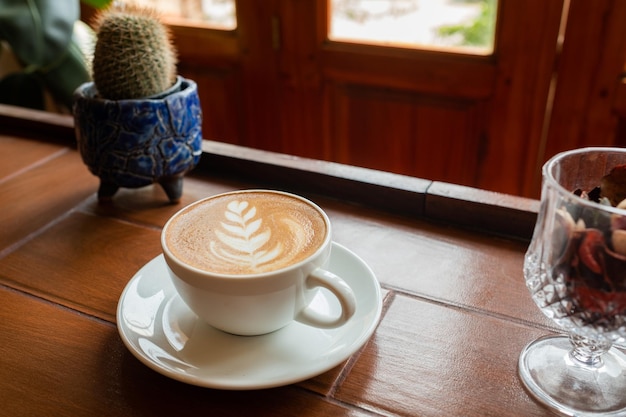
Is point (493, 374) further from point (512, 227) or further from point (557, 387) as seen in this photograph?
point (512, 227)

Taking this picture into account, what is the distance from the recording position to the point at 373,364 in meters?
0.48

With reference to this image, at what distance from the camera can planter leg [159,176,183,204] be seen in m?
0.73

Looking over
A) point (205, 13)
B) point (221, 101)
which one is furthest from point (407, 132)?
point (205, 13)

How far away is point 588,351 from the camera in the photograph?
0.46 meters

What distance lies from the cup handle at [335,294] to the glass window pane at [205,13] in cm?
133

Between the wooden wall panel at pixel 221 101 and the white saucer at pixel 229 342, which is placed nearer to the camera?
the white saucer at pixel 229 342

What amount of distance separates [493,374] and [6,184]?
2.20 feet

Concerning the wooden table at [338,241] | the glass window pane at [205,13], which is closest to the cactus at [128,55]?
the wooden table at [338,241]

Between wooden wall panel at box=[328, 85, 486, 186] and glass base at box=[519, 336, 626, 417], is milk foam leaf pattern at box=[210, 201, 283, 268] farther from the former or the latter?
wooden wall panel at box=[328, 85, 486, 186]

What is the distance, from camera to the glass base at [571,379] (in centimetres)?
43

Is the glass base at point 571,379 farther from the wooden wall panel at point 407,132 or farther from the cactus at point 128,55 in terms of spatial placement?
the wooden wall panel at point 407,132

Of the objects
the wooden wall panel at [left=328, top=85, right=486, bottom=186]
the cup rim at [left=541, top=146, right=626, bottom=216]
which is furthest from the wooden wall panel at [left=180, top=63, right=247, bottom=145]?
Answer: the cup rim at [left=541, top=146, right=626, bottom=216]

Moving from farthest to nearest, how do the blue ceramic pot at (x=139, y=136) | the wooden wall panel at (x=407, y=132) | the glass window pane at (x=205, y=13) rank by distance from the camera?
the glass window pane at (x=205, y=13), the wooden wall panel at (x=407, y=132), the blue ceramic pot at (x=139, y=136)

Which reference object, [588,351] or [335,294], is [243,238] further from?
[588,351]
